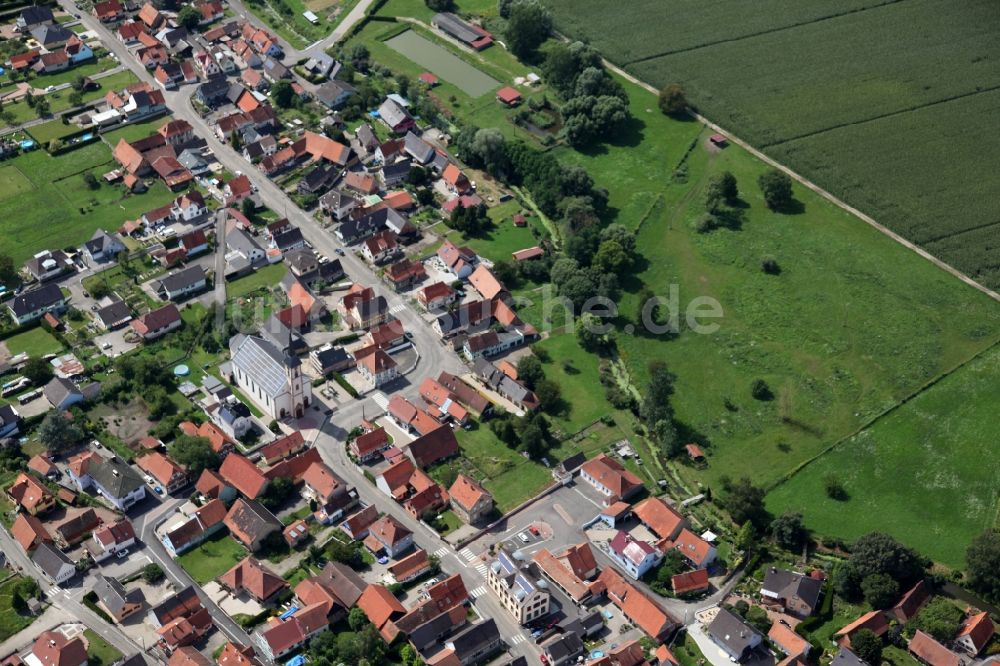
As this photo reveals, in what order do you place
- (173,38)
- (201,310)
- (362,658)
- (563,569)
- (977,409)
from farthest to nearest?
(173,38) → (201,310) → (977,409) → (563,569) → (362,658)

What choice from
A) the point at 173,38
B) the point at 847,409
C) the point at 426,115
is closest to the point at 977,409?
the point at 847,409

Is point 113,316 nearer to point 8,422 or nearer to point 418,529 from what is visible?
point 8,422

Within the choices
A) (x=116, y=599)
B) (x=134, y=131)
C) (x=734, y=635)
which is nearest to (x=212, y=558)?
(x=116, y=599)

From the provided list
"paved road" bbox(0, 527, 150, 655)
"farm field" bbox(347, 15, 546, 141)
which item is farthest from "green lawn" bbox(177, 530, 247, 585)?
"farm field" bbox(347, 15, 546, 141)

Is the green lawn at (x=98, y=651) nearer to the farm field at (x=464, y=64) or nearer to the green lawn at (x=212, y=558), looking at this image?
the green lawn at (x=212, y=558)

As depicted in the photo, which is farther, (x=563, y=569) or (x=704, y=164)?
(x=704, y=164)

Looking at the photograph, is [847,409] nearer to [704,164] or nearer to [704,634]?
[704,634]

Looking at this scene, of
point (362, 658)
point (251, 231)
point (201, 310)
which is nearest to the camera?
point (362, 658)

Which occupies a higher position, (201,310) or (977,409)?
(977,409)
